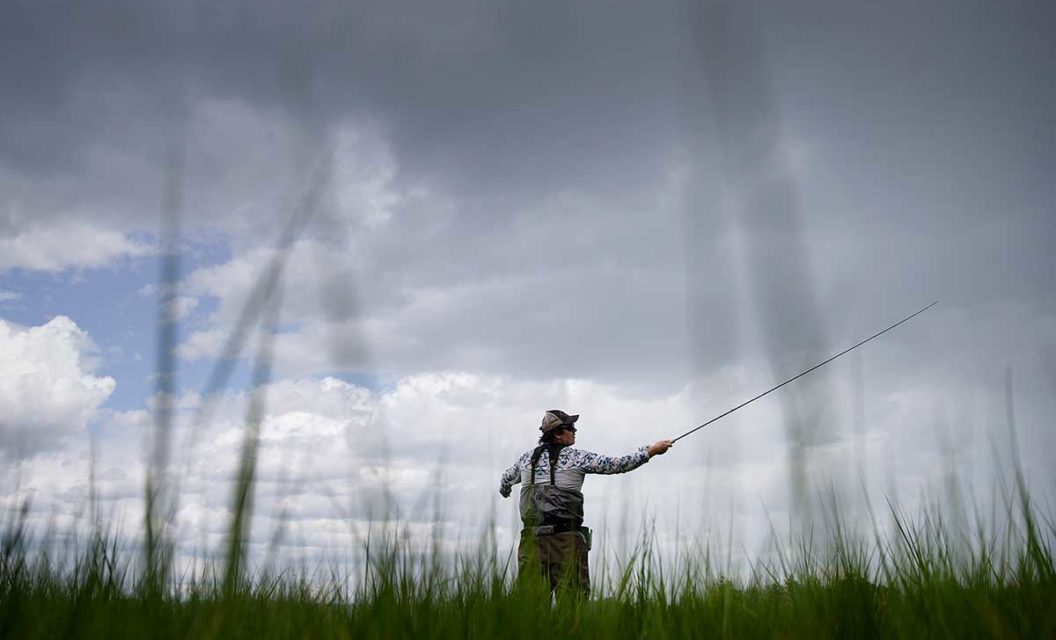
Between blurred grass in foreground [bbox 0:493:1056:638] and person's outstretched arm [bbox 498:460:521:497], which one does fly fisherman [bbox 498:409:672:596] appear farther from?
blurred grass in foreground [bbox 0:493:1056:638]

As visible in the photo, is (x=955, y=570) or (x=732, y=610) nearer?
(x=955, y=570)

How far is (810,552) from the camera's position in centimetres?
271

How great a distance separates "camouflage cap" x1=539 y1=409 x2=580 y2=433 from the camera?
9.26 m

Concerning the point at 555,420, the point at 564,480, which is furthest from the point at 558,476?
the point at 555,420

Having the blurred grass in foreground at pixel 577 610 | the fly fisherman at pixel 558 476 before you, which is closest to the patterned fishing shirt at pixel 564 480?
the fly fisherman at pixel 558 476

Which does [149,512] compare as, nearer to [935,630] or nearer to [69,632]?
[69,632]

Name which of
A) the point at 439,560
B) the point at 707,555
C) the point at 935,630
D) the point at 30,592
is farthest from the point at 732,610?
the point at 30,592

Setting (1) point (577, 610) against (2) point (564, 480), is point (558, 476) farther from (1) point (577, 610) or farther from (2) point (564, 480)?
(1) point (577, 610)

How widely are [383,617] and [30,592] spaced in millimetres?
1601

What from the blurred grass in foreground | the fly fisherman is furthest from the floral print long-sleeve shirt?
the blurred grass in foreground

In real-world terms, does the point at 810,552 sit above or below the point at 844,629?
above

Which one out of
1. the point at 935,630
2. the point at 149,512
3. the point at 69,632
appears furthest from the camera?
the point at 935,630

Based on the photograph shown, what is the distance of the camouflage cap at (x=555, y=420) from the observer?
30.4 ft

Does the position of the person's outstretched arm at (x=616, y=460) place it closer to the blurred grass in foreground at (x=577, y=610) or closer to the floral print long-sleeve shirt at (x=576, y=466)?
the floral print long-sleeve shirt at (x=576, y=466)
